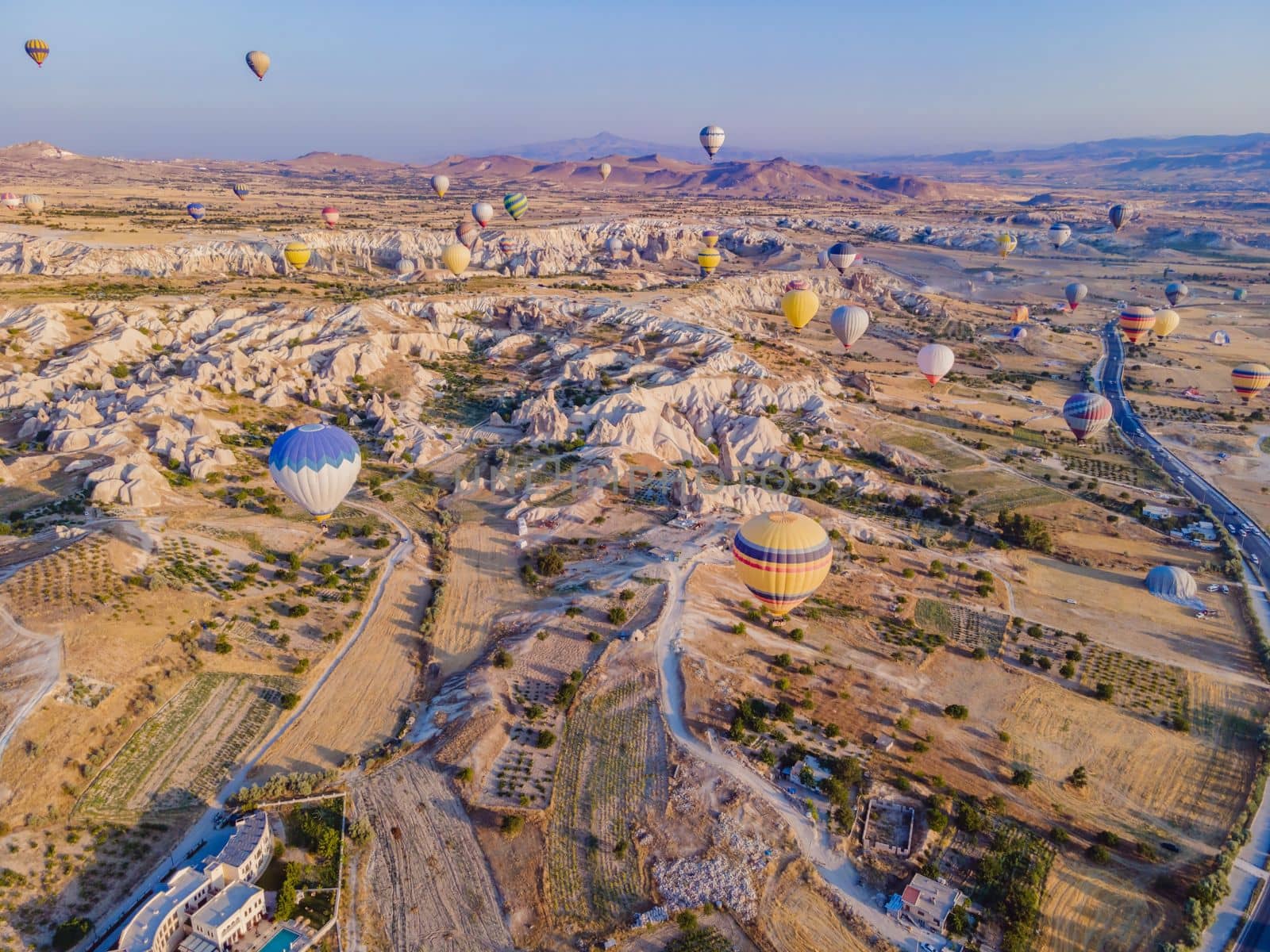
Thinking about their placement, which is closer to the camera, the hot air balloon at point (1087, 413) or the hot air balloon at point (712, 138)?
the hot air balloon at point (1087, 413)

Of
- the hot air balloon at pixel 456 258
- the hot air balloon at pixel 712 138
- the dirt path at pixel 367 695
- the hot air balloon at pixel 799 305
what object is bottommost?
the dirt path at pixel 367 695

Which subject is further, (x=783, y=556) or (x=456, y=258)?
(x=456, y=258)

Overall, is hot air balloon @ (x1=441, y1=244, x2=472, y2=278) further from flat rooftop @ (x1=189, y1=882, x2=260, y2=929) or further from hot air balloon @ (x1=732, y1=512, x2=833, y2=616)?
flat rooftop @ (x1=189, y1=882, x2=260, y2=929)

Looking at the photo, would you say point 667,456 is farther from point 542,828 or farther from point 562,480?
point 542,828

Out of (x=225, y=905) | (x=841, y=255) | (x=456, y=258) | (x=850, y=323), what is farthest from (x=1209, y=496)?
(x=456, y=258)

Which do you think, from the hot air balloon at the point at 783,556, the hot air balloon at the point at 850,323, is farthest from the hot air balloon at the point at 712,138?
the hot air balloon at the point at 783,556

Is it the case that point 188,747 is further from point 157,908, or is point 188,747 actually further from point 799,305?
point 799,305

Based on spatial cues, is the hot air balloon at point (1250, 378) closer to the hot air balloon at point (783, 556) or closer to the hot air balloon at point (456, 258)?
the hot air balloon at point (783, 556)

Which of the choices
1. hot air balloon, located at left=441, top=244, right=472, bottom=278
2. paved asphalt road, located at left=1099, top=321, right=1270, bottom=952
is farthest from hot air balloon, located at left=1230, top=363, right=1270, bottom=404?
hot air balloon, located at left=441, top=244, right=472, bottom=278
